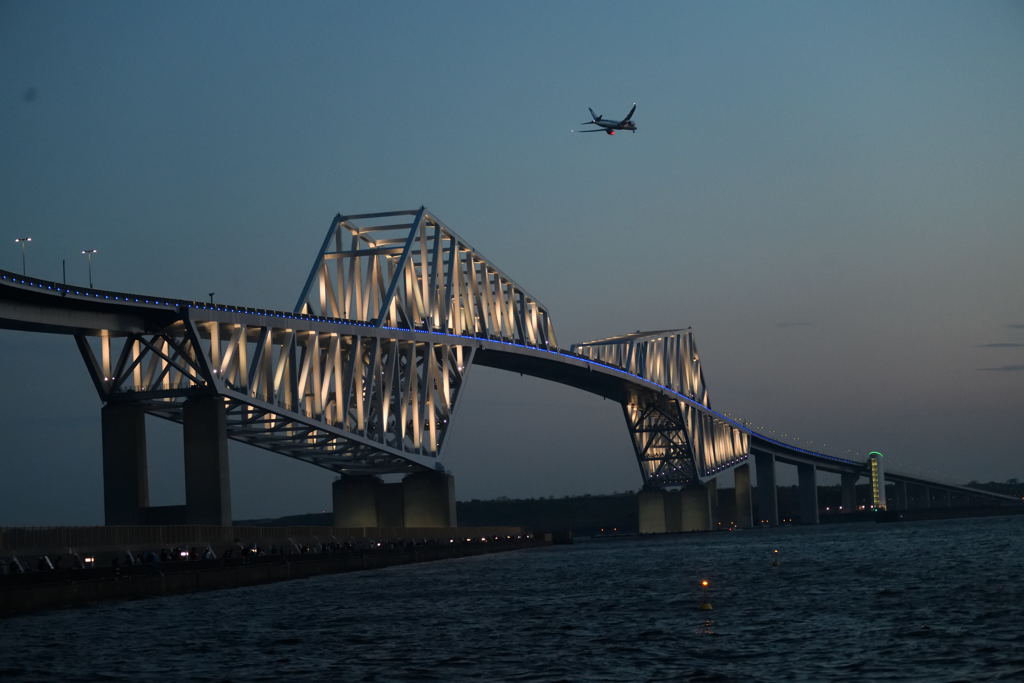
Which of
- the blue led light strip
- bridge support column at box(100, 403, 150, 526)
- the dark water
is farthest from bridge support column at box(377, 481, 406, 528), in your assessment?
the dark water

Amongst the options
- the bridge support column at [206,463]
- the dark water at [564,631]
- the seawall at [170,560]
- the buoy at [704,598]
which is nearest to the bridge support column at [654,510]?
the seawall at [170,560]

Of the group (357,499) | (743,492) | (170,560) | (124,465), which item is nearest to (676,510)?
(743,492)

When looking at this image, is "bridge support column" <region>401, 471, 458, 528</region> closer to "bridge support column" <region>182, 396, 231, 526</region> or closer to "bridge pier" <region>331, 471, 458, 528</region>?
"bridge pier" <region>331, 471, 458, 528</region>

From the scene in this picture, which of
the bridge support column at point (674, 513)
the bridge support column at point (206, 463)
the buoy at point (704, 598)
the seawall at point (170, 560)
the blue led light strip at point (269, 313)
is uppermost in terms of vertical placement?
the blue led light strip at point (269, 313)

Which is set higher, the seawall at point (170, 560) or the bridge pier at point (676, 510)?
the seawall at point (170, 560)

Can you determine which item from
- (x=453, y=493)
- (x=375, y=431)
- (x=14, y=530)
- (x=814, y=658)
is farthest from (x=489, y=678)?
(x=453, y=493)

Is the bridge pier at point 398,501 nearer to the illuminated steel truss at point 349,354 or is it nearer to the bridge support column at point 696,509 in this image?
the illuminated steel truss at point 349,354

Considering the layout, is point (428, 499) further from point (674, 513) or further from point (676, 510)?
point (676, 510)
